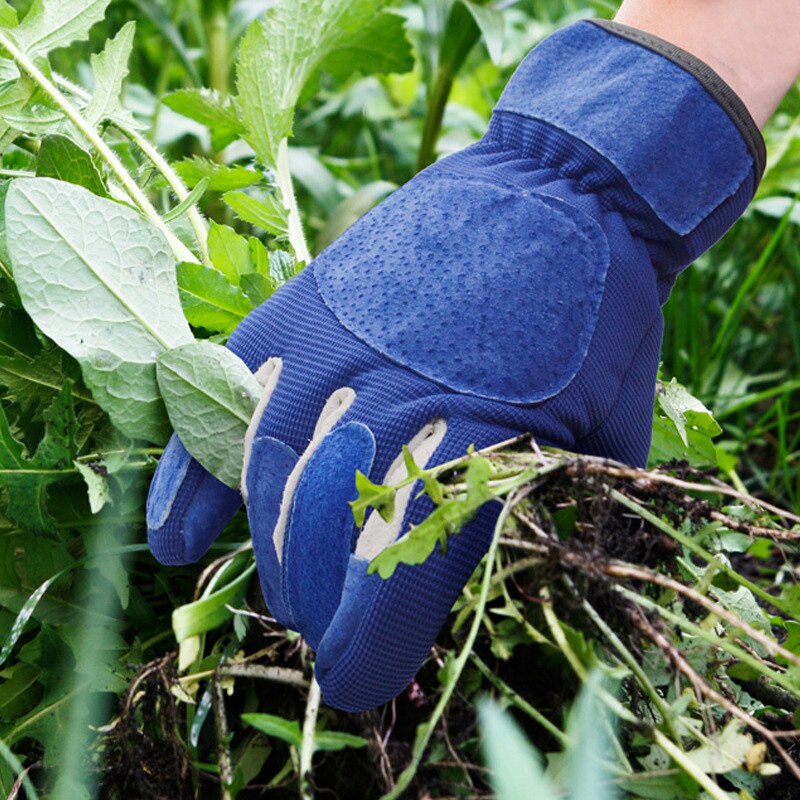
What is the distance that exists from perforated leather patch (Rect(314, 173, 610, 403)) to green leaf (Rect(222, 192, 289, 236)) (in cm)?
31

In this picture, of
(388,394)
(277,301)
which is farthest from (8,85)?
(388,394)

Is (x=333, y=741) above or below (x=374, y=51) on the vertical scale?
below

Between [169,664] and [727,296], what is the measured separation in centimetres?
163

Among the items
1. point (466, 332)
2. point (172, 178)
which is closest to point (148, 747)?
point (466, 332)

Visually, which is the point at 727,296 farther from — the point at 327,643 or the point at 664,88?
the point at 327,643

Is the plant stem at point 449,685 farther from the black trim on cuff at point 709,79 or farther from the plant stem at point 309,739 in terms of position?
the black trim on cuff at point 709,79

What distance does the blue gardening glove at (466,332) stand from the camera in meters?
0.80

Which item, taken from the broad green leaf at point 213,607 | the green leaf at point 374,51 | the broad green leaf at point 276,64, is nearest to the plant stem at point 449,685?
the broad green leaf at point 213,607

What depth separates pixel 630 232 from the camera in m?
0.93

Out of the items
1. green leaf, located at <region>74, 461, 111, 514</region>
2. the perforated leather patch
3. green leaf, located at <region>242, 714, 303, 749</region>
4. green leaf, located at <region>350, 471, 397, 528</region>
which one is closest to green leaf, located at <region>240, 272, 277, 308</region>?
the perforated leather patch

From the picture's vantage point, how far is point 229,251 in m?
1.11

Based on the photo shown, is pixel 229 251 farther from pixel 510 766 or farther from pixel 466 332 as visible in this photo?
pixel 510 766

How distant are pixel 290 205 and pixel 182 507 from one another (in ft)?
1.77

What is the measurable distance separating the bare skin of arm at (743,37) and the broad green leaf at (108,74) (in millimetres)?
602
